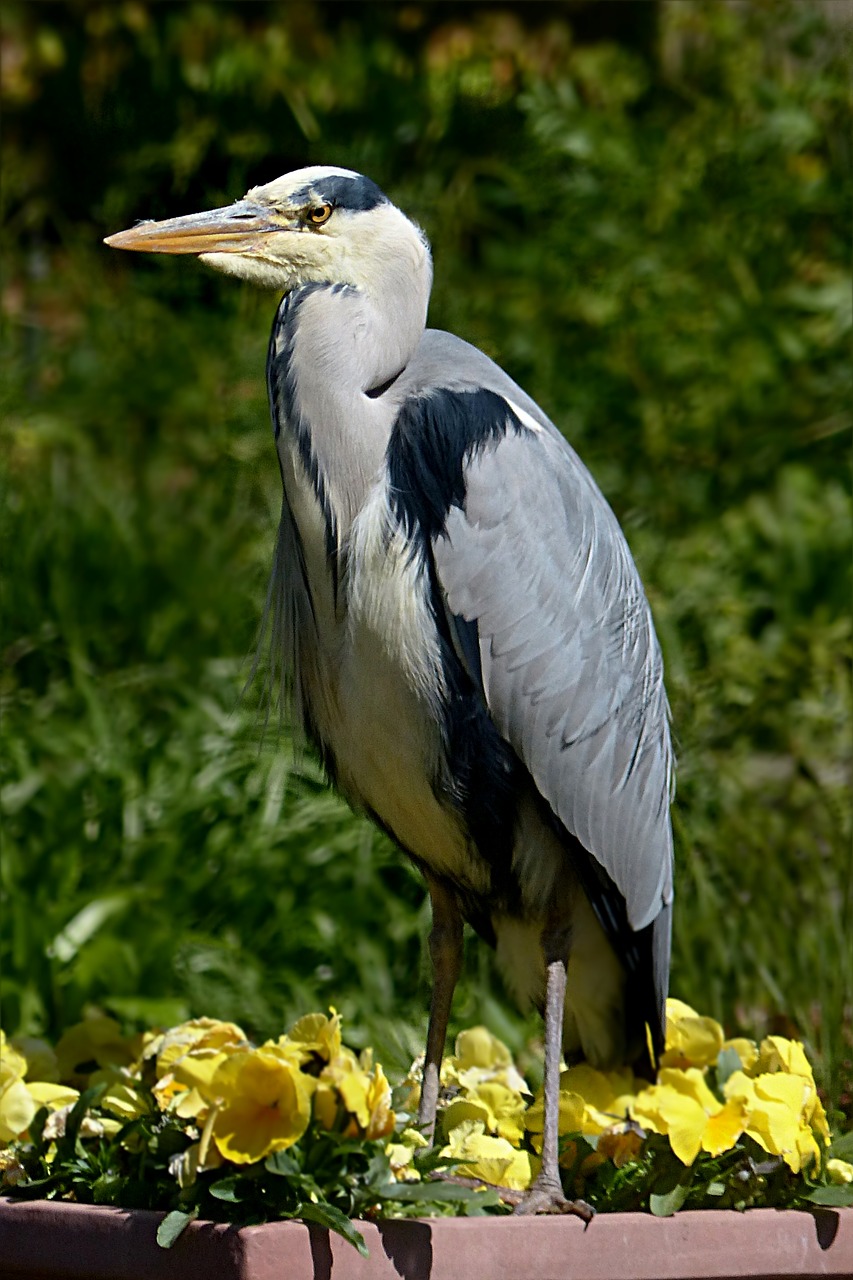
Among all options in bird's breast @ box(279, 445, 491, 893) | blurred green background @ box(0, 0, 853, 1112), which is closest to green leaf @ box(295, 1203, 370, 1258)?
bird's breast @ box(279, 445, 491, 893)

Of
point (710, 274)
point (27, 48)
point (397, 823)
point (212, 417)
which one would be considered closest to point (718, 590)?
point (710, 274)

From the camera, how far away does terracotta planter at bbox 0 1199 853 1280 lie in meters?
1.63

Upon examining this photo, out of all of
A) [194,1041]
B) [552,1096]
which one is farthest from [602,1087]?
[194,1041]

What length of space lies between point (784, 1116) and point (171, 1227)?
0.80 meters

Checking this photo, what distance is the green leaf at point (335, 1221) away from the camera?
1.62 m

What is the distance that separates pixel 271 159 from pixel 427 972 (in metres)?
2.54

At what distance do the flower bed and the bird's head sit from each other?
3.26ft

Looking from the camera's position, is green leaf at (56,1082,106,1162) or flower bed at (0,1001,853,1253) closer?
flower bed at (0,1001,853,1253)

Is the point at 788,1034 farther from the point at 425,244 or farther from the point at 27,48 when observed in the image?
the point at 27,48

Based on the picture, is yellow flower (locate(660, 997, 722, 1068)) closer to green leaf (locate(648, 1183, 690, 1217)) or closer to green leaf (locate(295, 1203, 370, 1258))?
green leaf (locate(648, 1183, 690, 1217))

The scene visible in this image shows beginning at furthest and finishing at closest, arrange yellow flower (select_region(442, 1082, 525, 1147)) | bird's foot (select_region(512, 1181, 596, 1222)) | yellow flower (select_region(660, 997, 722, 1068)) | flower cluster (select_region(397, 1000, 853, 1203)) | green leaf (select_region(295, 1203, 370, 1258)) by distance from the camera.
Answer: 1. yellow flower (select_region(660, 997, 722, 1068))
2. yellow flower (select_region(442, 1082, 525, 1147))
3. flower cluster (select_region(397, 1000, 853, 1203))
4. bird's foot (select_region(512, 1181, 596, 1222))
5. green leaf (select_region(295, 1203, 370, 1258))

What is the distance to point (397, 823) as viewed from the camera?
2.19 metres

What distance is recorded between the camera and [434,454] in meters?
2.03

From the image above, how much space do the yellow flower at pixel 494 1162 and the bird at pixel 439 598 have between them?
7 cm
